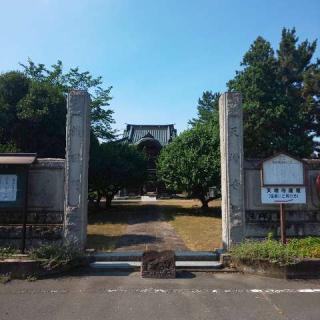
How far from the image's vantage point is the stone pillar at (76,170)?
26.6ft

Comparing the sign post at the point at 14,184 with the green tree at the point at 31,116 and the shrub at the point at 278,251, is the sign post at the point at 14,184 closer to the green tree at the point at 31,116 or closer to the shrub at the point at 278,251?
the shrub at the point at 278,251

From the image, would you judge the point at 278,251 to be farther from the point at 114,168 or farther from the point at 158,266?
the point at 114,168

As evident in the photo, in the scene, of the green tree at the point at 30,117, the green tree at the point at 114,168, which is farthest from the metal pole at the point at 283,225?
the green tree at the point at 114,168

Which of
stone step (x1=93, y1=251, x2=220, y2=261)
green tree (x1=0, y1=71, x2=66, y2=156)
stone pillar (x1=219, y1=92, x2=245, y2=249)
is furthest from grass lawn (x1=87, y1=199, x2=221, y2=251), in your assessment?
green tree (x1=0, y1=71, x2=66, y2=156)

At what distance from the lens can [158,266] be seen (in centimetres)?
707

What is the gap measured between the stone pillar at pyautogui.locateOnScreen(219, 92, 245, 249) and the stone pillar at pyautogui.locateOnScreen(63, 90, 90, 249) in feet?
9.92

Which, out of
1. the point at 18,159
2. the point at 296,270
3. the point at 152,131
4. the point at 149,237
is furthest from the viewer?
the point at 152,131

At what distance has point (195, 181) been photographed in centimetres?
1830

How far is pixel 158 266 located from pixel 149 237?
4458 mm

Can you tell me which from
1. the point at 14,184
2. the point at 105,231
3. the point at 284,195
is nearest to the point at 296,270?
the point at 284,195

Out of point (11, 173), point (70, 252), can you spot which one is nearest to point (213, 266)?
point (70, 252)

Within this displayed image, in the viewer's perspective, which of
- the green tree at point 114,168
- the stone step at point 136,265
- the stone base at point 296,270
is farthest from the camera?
the green tree at point 114,168

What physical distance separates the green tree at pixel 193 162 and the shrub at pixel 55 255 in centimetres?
1126

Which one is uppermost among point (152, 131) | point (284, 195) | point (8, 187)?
point (152, 131)
